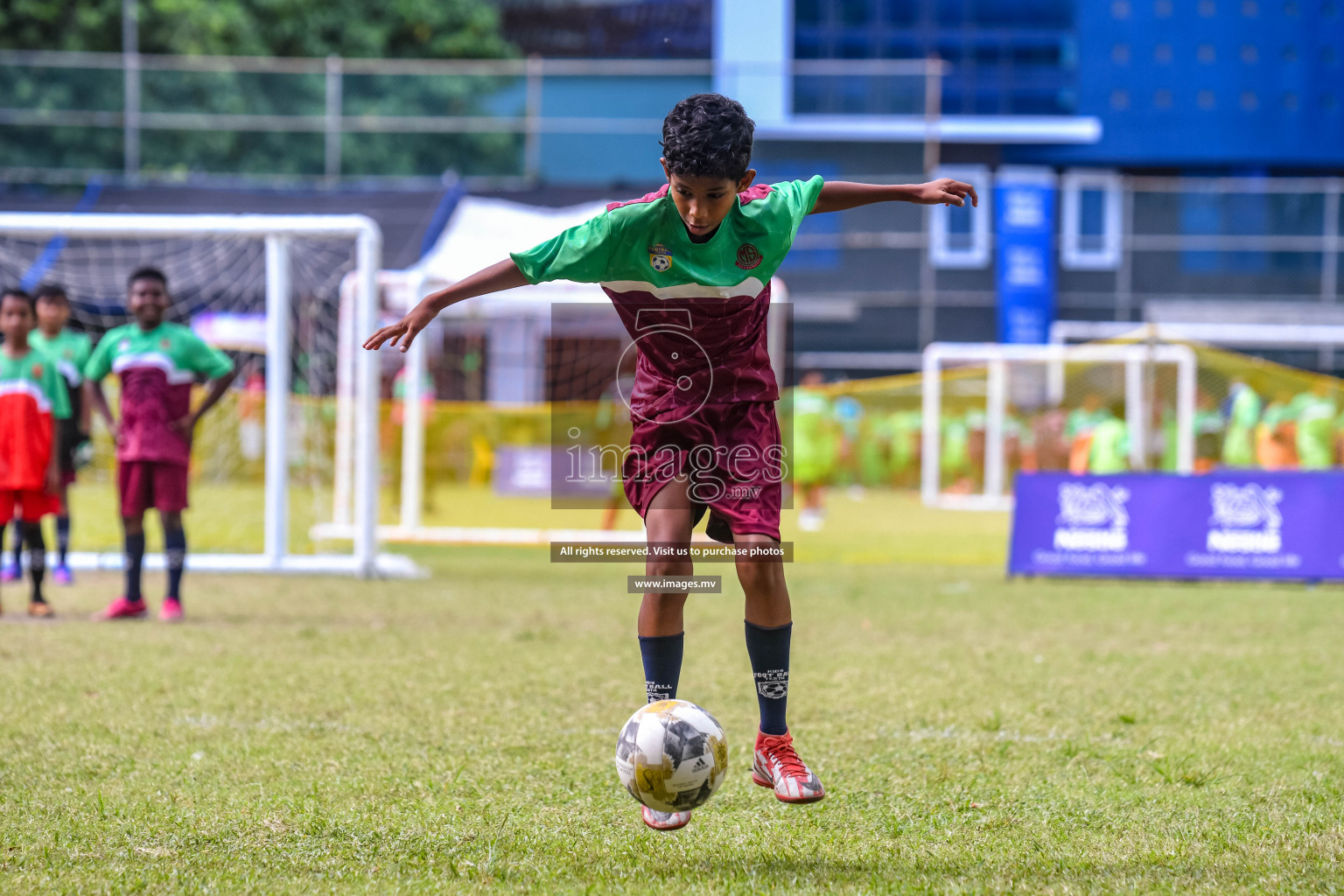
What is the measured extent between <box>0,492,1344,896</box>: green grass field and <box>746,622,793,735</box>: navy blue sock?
27 cm

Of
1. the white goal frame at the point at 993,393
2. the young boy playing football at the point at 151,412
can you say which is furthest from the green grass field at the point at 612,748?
the white goal frame at the point at 993,393

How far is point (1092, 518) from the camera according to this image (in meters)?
10.9

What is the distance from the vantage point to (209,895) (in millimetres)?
2998

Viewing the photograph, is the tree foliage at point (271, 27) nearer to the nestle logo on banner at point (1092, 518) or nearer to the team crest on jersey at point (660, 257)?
the nestle logo on banner at point (1092, 518)

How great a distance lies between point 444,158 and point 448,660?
17279 millimetres

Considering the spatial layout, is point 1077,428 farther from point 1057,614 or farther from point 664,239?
point 664,239

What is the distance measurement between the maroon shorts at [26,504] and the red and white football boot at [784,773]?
5.61 meters

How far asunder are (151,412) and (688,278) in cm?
494

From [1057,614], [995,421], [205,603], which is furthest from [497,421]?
[1057,614]

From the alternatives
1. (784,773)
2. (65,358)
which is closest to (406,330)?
(784,773)

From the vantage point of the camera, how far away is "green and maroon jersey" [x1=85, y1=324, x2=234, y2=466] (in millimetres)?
7711

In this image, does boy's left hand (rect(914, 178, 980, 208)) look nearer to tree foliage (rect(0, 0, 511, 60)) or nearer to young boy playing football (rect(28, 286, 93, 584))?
young boy playing football (rect(28, 286, 93, 584))

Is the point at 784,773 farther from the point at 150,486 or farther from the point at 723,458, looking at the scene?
the point at 150,486

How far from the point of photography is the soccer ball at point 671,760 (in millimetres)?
3377
